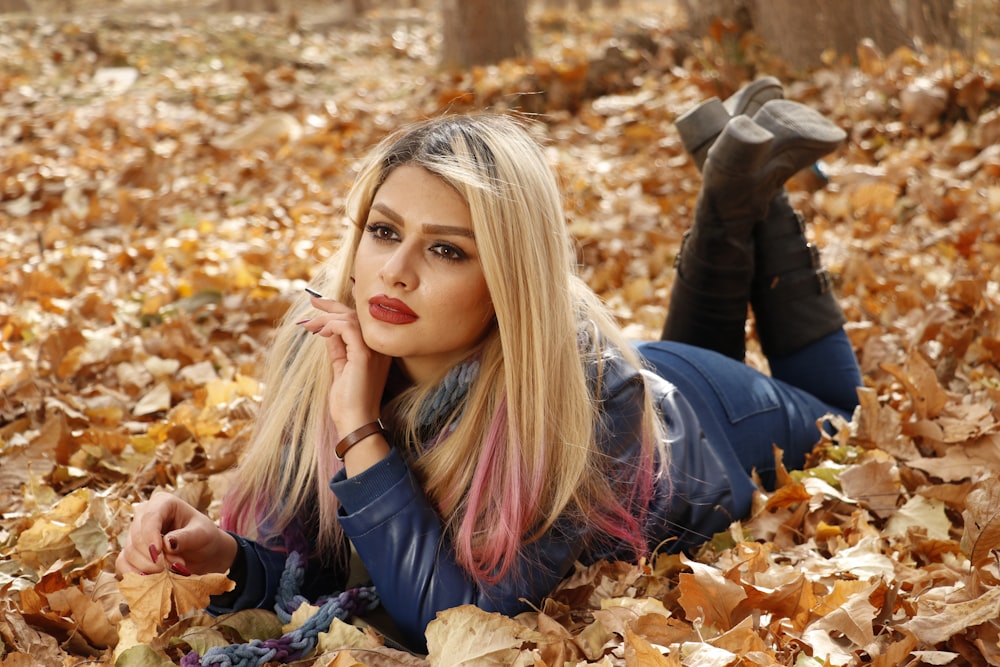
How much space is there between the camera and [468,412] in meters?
1.93

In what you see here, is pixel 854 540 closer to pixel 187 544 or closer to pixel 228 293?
pixel 187 544

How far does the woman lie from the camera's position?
1.84m

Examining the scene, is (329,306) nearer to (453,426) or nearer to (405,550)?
(453,426)

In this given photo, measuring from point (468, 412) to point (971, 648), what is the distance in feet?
3.28

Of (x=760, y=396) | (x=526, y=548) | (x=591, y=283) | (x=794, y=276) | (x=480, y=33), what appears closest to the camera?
(x=526, y=548)

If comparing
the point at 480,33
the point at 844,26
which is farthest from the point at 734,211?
the point at 480,33

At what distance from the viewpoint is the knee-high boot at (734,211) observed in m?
2.68

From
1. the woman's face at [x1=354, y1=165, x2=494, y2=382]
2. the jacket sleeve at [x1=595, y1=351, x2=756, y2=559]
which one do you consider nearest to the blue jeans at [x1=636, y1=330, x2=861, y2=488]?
the jacket sleeve at [x1=595, y1=351, x2=756, y2=559]

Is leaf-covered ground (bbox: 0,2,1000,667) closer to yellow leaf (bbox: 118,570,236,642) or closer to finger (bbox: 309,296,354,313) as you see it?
yellow leaf (bbox: 118,570,236,642)

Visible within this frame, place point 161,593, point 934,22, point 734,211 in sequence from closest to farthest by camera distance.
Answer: point 161,593 → point 734,211 → point 934,22

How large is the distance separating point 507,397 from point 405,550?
1.17 ft

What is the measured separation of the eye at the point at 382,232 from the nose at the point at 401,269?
0.07 m

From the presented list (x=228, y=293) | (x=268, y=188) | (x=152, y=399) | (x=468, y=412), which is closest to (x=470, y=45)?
(x=268, y=188)

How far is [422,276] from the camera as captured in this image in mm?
1845
